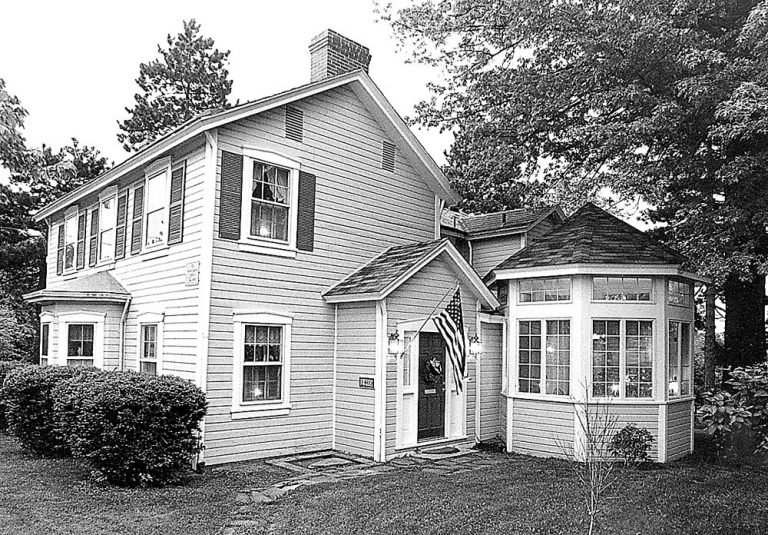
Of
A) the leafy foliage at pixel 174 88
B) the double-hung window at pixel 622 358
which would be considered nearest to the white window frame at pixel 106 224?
the double-hung window at pixel 622 358

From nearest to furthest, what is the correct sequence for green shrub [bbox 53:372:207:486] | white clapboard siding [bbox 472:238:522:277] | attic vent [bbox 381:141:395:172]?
green shrub [bbox 53:372:207:486]
attic vent [bbox 381:141:395:172]
white clapboard siding [bbox 472:238:522:277]

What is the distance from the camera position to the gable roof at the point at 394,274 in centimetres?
1086

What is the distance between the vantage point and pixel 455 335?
11805 mm

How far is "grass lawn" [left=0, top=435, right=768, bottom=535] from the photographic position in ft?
22.4

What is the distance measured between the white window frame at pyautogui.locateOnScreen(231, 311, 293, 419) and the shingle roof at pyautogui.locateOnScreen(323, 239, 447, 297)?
112 centimetres

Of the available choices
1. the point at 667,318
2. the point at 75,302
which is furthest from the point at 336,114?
the point at 667,318

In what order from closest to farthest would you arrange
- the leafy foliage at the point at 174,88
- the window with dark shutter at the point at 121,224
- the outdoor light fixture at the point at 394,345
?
the outdoor light fixture at the point at 394,345, the window with dark shutter at the point at 121,224, the leafy foliage at the point at 174,88

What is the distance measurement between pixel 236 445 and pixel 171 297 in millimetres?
2767

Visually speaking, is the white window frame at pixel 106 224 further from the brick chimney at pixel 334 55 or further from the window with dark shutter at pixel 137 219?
the brick chimney at pixel 334 55

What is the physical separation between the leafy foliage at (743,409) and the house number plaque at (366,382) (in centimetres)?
521

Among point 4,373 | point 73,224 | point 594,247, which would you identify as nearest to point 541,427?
point 594,247

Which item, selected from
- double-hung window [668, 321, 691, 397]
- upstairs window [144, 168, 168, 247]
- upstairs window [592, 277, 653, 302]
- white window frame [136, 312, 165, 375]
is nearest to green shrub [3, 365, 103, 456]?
white window frame [136, 312, 165, 375]

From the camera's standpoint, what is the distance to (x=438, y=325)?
37.7 ft

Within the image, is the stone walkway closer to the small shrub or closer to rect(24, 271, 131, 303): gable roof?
the small shrub
